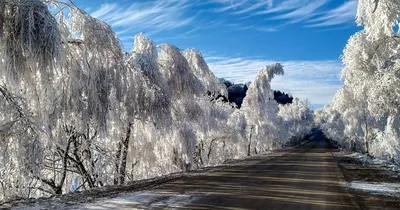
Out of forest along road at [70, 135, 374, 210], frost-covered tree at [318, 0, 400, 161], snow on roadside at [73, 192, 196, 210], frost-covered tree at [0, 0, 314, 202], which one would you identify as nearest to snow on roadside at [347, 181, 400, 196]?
forest along road at [70, 135, 374, 210]

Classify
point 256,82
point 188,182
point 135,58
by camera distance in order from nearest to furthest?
point 188,182, point 135,58, point 256,82

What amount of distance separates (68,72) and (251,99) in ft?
104

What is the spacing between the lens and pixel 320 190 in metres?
10.1

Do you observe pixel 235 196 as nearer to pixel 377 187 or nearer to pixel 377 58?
pixel 377 187

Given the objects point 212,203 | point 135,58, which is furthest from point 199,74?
point 212,203

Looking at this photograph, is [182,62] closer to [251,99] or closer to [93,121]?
[93,121]

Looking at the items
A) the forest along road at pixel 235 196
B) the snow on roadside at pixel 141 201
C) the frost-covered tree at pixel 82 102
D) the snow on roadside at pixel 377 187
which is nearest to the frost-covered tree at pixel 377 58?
the snow on roadside at pixel 377 187

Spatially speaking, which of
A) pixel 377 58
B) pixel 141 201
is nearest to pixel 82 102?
pixel 141 201

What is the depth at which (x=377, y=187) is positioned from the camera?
10.8 m

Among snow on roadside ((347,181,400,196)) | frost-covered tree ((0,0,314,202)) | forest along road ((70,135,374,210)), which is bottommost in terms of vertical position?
snow on roadside ((347,181,400,196))

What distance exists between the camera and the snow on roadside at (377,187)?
9.87 metres

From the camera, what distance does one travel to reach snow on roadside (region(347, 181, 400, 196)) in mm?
9868

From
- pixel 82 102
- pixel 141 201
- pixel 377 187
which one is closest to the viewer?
pixel 141 201

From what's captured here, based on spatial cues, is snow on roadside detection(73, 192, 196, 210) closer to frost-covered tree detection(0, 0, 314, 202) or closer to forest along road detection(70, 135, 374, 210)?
forest along road detection(70, 135, 374, 210)
